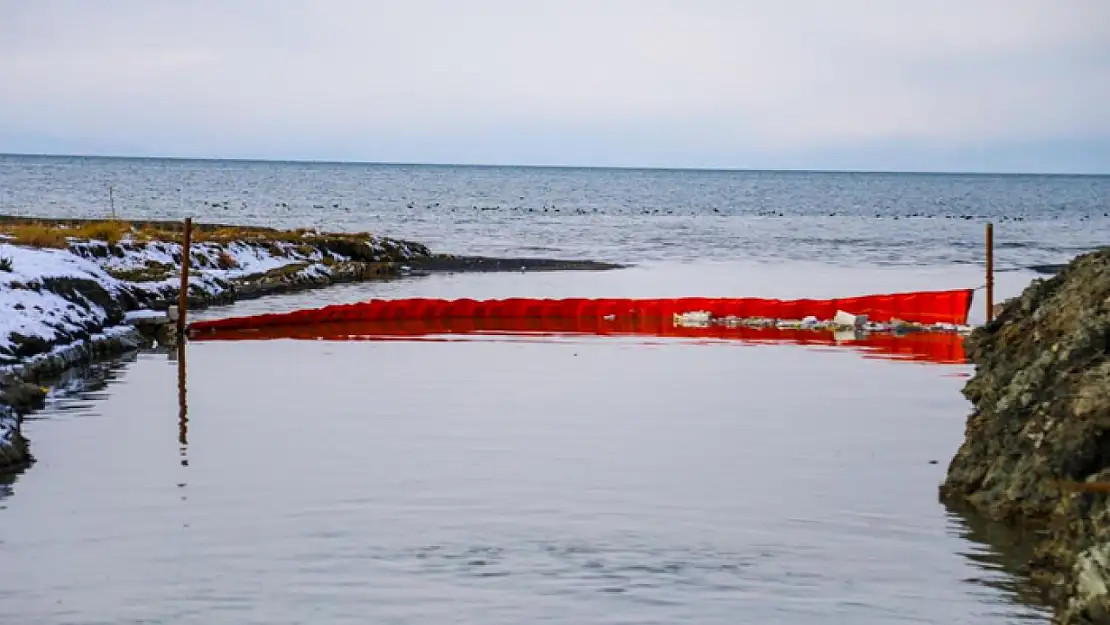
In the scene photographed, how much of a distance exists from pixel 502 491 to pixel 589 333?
15.1 m

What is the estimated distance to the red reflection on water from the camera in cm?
2708

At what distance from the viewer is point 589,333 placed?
29109 mm

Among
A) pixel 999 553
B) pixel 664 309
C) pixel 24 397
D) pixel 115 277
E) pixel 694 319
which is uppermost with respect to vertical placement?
pixel 115 277

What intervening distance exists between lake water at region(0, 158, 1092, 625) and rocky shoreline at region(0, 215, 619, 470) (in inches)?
34.5

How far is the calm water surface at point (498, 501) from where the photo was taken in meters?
10.6

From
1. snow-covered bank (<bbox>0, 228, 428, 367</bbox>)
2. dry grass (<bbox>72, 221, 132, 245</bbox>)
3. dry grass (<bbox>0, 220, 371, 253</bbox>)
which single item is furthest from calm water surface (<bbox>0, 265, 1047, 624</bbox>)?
dry grass (<bbox>72, 221, 132, 245</bbox>)

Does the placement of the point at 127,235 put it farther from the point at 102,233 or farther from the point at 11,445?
the point at 11,445

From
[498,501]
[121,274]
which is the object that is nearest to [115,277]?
[121,274]

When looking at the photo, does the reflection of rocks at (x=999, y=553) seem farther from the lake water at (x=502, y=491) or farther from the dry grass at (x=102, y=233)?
the dry grass at (x=102, y=233)

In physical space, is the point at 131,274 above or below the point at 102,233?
below

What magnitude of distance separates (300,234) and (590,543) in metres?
39.2

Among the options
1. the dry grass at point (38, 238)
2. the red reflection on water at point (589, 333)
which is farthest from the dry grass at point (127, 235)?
the red reflection on water at point (589, 333)

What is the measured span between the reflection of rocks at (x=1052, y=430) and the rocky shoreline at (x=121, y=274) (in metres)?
9.44

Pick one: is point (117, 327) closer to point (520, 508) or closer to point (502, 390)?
point (502, 390)
